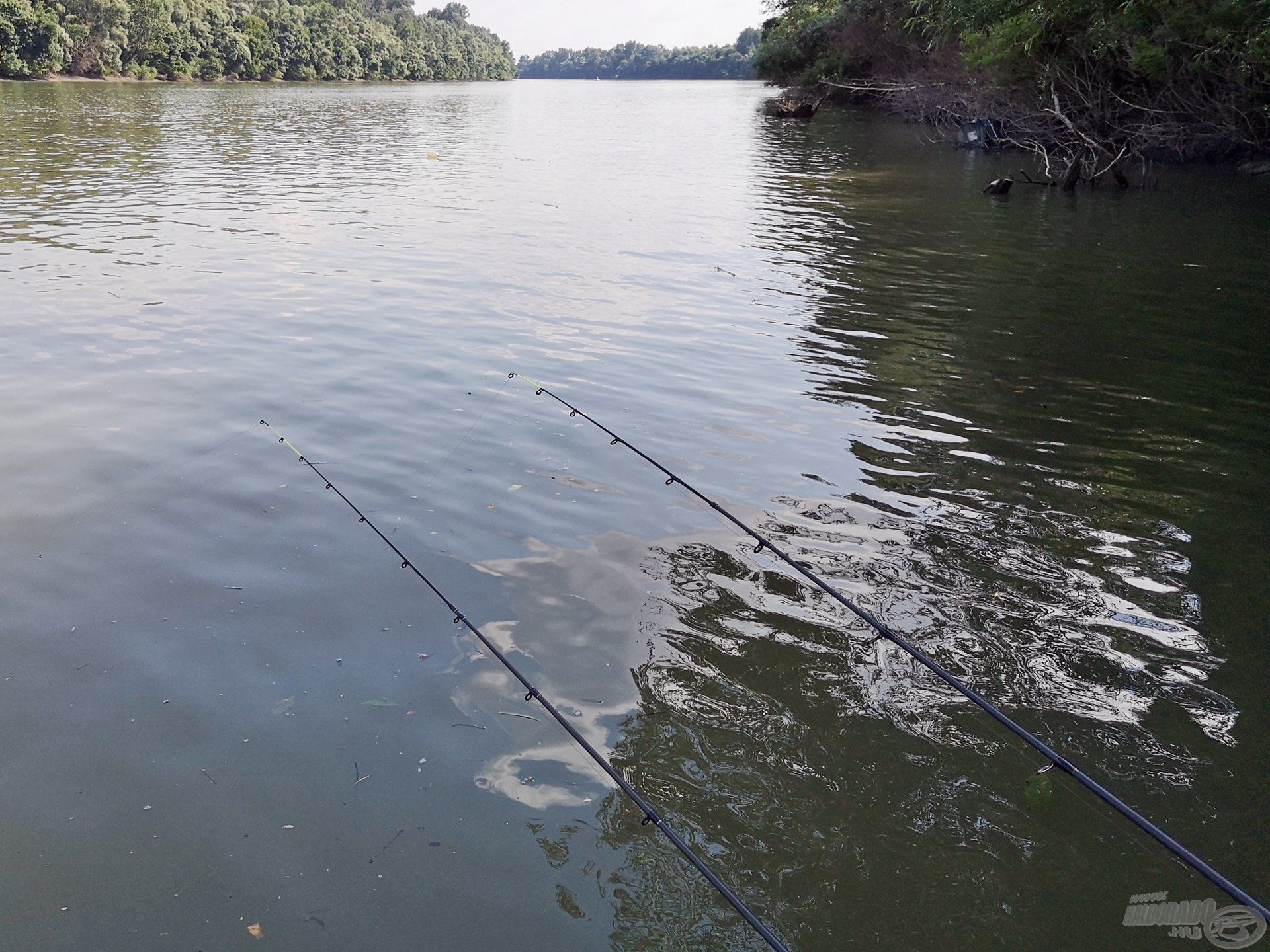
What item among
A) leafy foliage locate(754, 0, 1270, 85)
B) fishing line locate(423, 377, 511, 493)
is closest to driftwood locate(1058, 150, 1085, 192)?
leafy foliage locate(754, 0, 1270, 85)

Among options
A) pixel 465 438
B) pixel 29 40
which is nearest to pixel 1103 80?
pixel 465 438

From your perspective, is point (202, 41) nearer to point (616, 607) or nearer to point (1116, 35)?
point (1116, 35)

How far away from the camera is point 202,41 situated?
91.5 m

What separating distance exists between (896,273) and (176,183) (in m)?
17.3

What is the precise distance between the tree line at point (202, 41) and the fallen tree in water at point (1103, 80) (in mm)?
65699

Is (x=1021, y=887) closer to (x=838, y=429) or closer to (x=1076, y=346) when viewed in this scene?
(x=838, y=429)

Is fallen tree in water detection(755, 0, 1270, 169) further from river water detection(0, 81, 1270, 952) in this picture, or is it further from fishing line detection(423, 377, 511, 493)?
fishing line detection(423, 377, 511, 493)

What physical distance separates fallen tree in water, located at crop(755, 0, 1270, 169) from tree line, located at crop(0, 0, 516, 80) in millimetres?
65699

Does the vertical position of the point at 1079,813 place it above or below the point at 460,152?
below

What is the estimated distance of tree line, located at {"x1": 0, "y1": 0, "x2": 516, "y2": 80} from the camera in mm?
72562


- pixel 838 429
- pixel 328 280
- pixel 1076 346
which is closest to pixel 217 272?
pixel 328 280

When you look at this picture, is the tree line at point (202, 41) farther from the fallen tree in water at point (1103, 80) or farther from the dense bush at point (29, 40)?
the fallen tree in water at point (1103, 80)

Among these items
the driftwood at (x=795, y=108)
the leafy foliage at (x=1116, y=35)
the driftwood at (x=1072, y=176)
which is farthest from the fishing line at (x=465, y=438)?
the driftwood at (x=795, y=108)

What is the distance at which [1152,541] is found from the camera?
20.4ft
